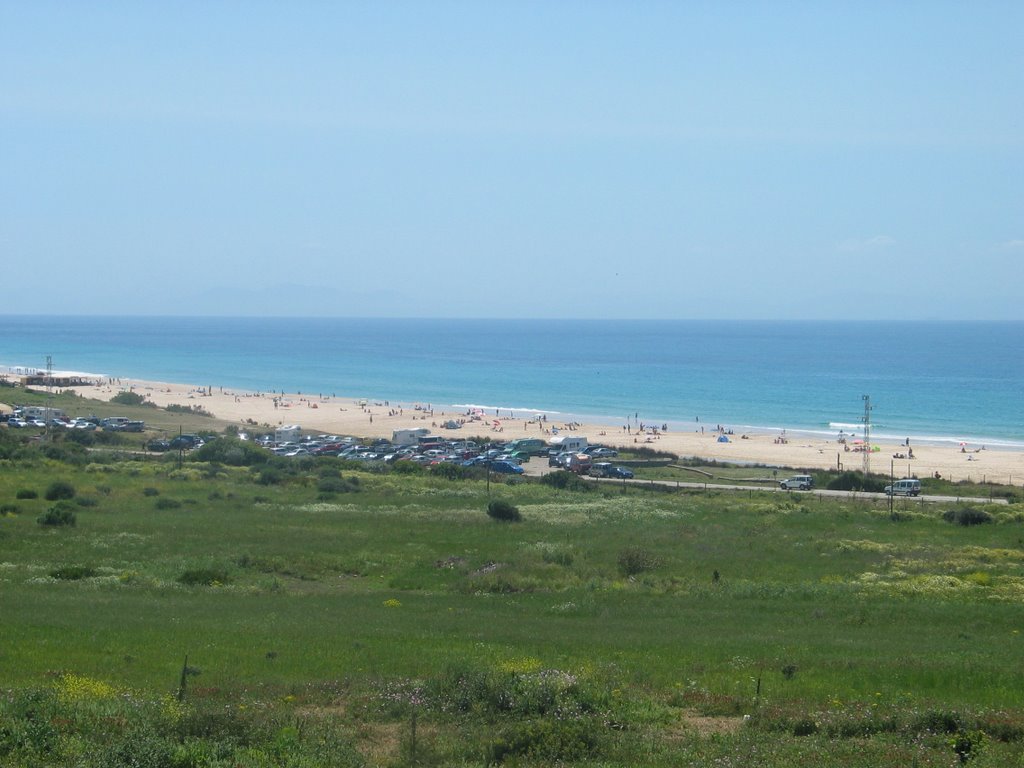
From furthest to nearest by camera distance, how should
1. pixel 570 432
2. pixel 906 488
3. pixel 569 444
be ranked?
pixel 570 432 < pixel 569 444 < pixel 906 488

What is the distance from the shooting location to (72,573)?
2362 centimetres

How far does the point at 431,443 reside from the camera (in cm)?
7369

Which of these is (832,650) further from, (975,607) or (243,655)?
(243,655)

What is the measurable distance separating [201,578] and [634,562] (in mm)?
11113

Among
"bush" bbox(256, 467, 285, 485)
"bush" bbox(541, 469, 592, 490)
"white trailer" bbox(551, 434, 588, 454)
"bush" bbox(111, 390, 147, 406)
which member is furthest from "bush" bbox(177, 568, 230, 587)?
"bush" bbox(111, 390, 147, 406)

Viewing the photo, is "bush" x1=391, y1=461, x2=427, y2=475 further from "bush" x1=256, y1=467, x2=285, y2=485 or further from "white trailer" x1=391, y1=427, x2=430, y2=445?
"white trailer" x1=391, y1=427, x2=430, y2=445

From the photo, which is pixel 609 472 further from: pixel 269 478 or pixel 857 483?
pixel 269 478

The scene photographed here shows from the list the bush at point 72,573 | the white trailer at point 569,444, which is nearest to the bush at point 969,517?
the bush at point 72,573

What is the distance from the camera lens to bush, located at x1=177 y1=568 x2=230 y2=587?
77.4 ft

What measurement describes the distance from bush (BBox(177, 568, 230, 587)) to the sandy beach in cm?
4984

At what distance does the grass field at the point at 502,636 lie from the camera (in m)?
11.0

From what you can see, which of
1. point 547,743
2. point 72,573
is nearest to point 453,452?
point 72,573

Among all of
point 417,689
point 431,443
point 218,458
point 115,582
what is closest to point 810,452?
point 431,443

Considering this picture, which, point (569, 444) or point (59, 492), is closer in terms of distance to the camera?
point (59, 492)
